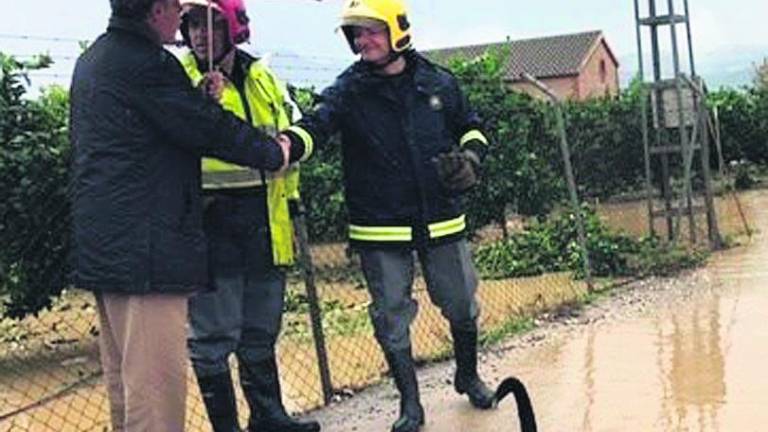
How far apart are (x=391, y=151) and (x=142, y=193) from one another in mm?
1859

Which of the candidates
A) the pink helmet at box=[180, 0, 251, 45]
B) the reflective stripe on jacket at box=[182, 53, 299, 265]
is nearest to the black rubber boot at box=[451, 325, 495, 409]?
the reflective stripe on jacket at box=[182, 53, 299, 265]

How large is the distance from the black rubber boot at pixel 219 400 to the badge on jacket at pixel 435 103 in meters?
1.61

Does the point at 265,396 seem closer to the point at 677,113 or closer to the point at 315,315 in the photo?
the point at 315,315

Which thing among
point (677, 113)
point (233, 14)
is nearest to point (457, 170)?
point (233, 14)

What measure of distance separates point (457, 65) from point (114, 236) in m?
11.6

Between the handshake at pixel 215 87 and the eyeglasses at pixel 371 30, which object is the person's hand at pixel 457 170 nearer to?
the eyeglasses at pixel 371 30

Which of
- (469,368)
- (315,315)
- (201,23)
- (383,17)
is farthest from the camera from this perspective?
(315,315)

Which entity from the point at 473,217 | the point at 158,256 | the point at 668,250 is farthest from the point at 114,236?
the point at 473,217

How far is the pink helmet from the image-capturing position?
4.74 metres

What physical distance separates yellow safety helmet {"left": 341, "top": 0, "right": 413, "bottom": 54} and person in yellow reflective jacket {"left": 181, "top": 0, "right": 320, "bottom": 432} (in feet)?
1.49

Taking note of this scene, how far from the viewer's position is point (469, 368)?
5.76 meters

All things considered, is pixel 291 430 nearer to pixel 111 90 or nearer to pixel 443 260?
pixel 443 260

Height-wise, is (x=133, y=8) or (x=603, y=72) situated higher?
(x=603, y=72)

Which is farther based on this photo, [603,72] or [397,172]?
[603,72]
